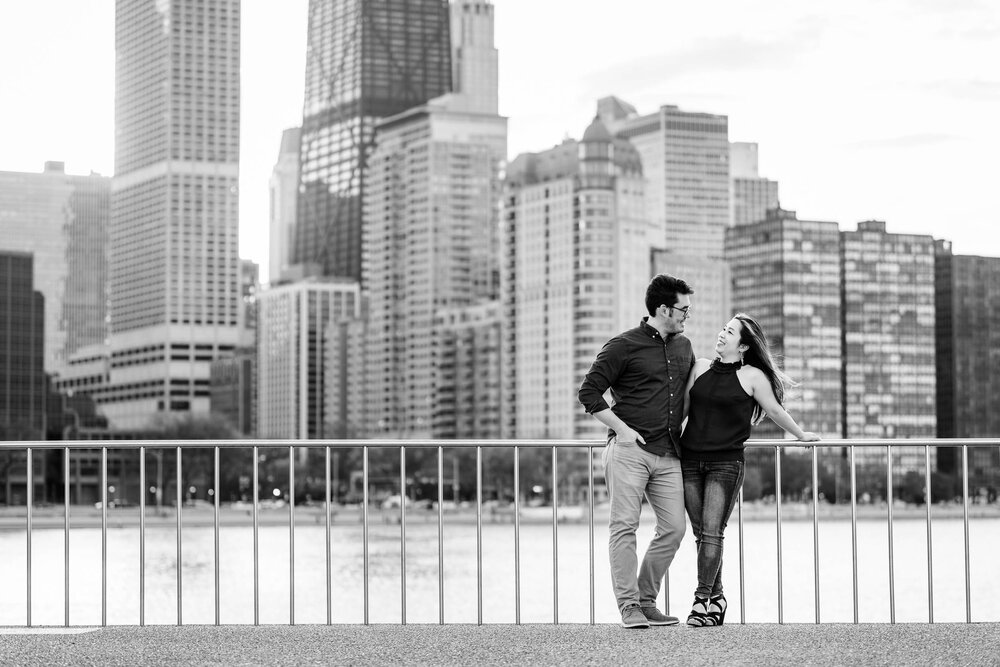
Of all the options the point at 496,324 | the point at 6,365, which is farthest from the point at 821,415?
the point at 6,365

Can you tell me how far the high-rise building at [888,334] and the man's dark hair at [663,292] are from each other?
16191cm

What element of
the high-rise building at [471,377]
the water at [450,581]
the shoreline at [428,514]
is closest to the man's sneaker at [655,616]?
the water at [450,581]

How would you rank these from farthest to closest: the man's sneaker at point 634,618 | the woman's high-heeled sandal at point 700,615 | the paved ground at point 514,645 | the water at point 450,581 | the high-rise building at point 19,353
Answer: the high-rise building at point 19,353, the water at point 450,581, the woman's high-heeled sandal at point 700,615, the man's sneaker at point 634,618, the paved ground at point 514,645

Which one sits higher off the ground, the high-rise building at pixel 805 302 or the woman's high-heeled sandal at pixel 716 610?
the high-rise building at pixel 805 302

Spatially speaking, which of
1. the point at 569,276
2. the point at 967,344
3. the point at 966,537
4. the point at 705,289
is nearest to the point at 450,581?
the point at 966,537

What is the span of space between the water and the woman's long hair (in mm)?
26955

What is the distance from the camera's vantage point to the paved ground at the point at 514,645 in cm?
730

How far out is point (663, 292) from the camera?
8.66m

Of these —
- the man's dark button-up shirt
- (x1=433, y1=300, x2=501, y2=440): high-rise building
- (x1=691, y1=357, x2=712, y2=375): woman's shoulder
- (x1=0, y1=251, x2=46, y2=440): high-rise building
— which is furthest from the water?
(x1=433, y1=300, x2=501, y2=440): high-rise building

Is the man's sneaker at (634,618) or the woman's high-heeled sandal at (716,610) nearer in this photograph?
the man's sneaker at (634,618)

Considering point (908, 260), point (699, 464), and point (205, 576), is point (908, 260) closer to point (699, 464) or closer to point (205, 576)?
point (205, 576)

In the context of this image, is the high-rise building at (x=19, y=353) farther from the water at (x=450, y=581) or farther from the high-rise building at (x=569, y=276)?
the high-rise building at (x=569, y=276)

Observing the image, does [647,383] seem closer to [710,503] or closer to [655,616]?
[710,503]

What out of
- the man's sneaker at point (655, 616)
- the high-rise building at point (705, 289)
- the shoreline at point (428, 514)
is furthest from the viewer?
the high-rise building at point (705, 289)
